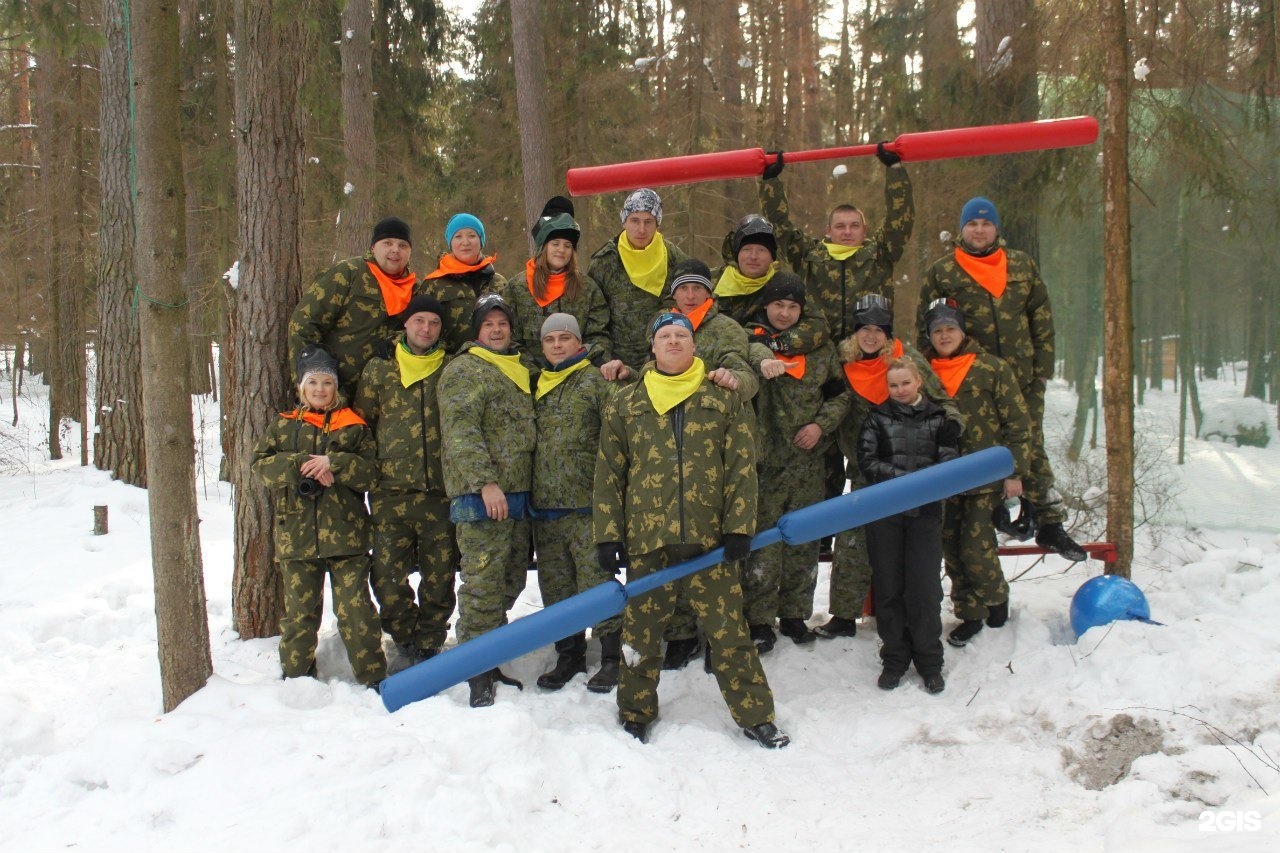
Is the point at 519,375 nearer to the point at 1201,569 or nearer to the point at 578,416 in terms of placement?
the point at 578,416

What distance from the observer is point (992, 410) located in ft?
17.6

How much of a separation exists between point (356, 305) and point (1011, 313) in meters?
4.10

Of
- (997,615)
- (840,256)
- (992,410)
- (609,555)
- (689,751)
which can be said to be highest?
(840,256)

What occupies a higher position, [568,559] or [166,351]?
[166,351]

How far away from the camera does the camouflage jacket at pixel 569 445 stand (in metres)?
4.89

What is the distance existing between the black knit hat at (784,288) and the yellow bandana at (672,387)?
98 centimetres

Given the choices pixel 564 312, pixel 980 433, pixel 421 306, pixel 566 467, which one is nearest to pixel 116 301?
pixel 421 306

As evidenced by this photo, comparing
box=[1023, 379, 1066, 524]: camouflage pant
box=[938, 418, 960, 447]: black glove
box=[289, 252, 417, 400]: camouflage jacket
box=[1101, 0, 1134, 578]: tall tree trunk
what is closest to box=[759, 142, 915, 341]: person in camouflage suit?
box=[938, 418, 960, 447]: black glove

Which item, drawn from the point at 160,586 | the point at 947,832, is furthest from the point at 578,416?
the point at 947,832

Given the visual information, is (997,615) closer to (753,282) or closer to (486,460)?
(753,282)

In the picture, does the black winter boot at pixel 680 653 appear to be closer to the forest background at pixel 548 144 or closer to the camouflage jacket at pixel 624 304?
the camouflage jacket at pixel 624 304

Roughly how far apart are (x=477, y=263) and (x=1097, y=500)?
18.7ft

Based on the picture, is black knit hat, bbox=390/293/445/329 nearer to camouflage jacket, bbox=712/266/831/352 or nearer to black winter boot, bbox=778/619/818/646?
camouflage jacket, bbox=712/266/831/352

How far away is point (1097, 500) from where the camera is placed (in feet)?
24.9
